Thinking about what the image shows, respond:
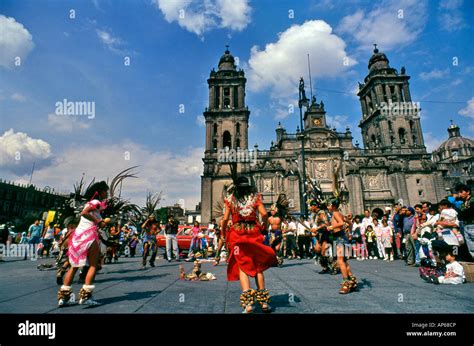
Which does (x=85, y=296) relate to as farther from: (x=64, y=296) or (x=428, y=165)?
(x=428, y=165)

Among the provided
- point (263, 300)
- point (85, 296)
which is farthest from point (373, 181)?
point (85, 296)

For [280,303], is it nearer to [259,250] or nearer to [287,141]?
[259,250]

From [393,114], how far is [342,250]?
155 ft

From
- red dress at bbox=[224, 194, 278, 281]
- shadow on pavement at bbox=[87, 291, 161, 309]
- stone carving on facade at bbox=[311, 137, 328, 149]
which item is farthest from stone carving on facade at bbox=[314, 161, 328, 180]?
shadow on pavement at bbox=[87, 291, 161, 309]

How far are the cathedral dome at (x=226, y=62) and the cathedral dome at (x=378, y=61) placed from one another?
27427mm

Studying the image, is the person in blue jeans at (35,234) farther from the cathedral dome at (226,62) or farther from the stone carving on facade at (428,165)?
the stone carving on facade at (428,165)

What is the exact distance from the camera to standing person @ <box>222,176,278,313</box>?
3.29 meters

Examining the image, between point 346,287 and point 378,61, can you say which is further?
point 378,61

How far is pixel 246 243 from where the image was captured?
3.39 m

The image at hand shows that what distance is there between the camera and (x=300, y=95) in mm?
18797

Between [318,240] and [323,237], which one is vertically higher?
[323,237]

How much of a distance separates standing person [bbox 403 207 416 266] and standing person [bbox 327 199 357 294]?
17.5ft

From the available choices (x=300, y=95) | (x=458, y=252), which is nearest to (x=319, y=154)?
(x=300, y=95)
